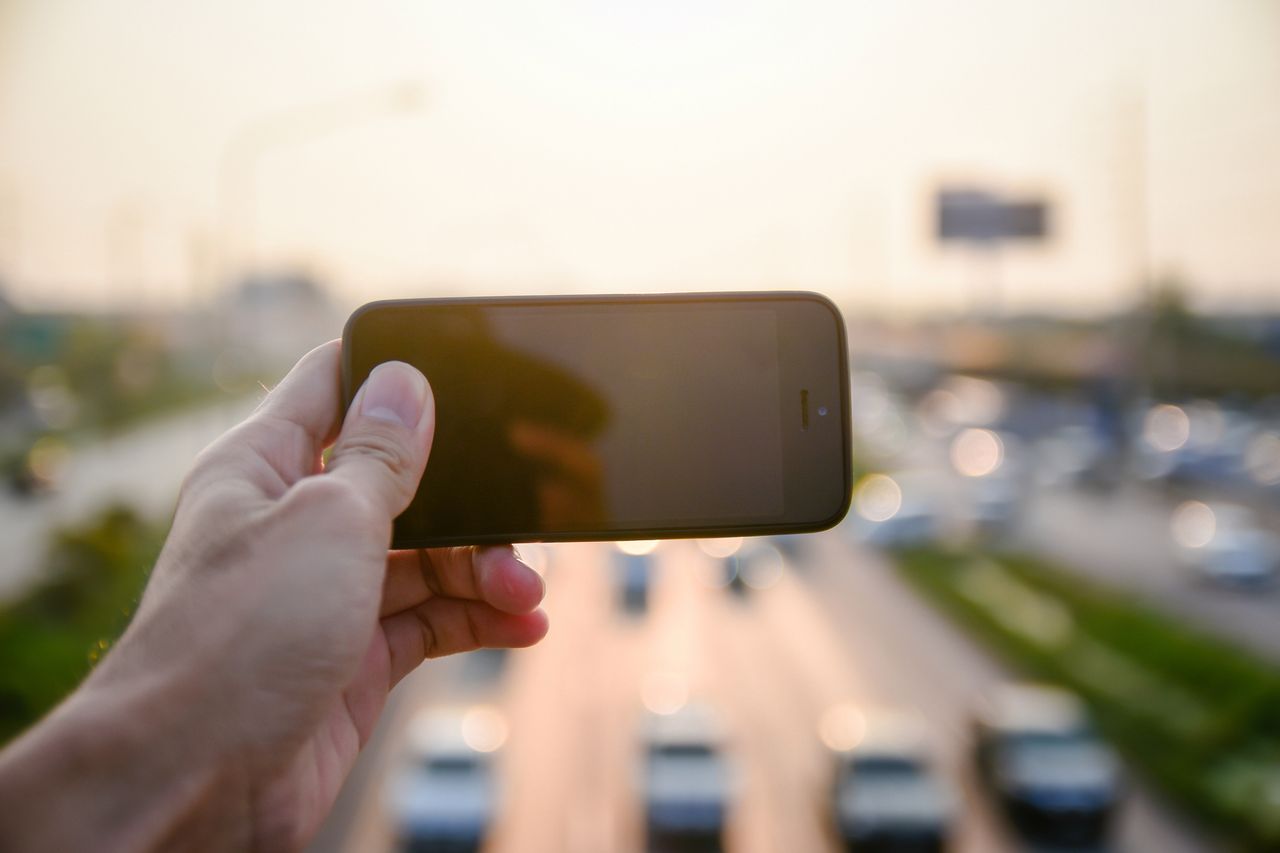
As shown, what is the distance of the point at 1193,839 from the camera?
721cm

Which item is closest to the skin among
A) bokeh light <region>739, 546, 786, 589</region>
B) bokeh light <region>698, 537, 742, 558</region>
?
bokeh light <region>739, 546, 786, 589</region>

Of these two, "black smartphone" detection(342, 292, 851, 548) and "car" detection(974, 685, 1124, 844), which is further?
"car" detection(974, 685, 1124, 844)

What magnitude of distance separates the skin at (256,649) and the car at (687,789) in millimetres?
6078

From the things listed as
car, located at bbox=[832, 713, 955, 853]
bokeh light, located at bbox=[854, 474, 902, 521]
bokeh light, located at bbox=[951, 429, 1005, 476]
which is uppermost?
car, located at bbox=[832, 713, 955, 853]

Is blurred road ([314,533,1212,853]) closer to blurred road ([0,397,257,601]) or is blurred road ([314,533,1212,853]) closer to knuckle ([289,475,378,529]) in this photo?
blurred road ([0,397,257,601])

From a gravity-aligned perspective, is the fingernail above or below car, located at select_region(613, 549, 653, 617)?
above

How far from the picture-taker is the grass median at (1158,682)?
7.26m

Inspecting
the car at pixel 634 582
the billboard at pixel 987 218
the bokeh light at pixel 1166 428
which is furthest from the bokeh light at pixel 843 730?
the billboard at pixel 987 218

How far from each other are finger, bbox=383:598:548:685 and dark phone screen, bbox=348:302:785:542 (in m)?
0.23

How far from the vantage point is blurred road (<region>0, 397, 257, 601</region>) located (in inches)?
391

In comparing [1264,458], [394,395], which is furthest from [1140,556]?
[394,395]

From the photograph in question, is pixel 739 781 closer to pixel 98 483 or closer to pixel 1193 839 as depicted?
pixel 1193 839

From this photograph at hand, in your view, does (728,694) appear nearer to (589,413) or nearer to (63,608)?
(63,608)

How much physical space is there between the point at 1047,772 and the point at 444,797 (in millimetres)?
4280
